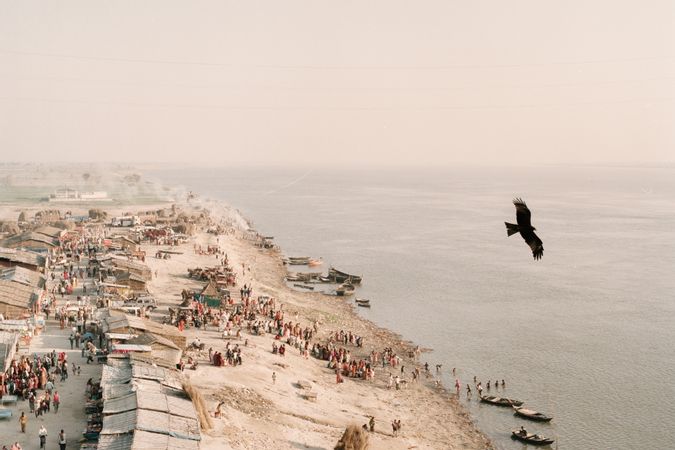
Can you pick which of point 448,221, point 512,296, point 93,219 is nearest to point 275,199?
point 448,221

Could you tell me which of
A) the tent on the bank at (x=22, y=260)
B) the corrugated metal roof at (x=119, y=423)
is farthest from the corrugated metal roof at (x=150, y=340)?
the tent on the bank at (x=22, y=260)

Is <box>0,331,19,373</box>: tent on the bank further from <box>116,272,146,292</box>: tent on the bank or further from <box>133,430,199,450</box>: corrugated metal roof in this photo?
<box>116,272,146,292</box>: tent on the bank

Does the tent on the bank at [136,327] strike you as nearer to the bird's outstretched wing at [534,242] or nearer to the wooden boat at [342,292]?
the bird's outstretched wing at [534,242]

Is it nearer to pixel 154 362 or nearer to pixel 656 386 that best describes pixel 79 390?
pixel 154 362

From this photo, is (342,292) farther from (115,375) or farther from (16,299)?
(115,375)

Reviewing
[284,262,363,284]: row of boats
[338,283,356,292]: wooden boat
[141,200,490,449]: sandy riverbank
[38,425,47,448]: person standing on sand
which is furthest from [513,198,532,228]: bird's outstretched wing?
[284,262,363,284]: row of boats

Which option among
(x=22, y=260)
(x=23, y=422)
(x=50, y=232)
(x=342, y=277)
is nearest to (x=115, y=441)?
(x=23, y=422)
